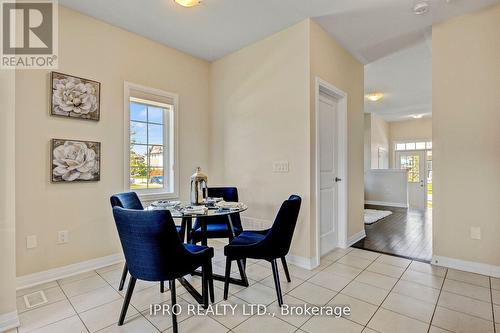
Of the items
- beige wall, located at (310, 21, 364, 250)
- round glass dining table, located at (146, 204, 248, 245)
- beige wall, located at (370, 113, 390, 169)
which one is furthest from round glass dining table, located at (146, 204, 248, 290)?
beige wall, located at (370, 113, 390, 169)

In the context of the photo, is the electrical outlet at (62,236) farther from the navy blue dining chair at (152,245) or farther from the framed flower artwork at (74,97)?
the navy blue dining chair at (152,245)

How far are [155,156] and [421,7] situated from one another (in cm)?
351

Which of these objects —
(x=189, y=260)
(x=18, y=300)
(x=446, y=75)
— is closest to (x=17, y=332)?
(x=18, y=300)

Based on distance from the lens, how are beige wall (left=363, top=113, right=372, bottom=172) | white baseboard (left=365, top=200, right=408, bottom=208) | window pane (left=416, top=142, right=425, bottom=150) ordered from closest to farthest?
white baseboard (left=365, top=200, right=408, bottom=208), beige wall (left=363, top=113, right=372, bottom=172), window pane (left=416, top=142, right=425, bottom=150)

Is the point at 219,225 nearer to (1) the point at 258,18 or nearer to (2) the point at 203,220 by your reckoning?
(2) the point at 203,220

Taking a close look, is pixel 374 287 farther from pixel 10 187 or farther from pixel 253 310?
pixel 10 187

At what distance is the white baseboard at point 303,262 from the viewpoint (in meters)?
2.76

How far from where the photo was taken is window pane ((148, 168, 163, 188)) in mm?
3379

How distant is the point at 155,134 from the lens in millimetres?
3455

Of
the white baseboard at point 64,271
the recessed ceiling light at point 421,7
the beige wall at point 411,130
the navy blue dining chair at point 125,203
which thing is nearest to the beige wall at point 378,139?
the beige wall at point 411,130

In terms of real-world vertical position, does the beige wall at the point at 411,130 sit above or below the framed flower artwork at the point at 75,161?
above

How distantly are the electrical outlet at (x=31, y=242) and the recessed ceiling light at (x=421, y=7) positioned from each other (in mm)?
4437

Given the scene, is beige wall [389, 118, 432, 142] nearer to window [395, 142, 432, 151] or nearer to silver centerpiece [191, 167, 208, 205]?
window [395, 142, 432, 151]

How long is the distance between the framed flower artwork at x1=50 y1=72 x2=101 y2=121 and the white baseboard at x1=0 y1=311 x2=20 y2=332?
175 centimetres
